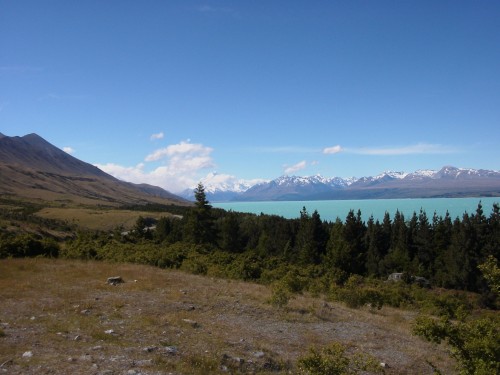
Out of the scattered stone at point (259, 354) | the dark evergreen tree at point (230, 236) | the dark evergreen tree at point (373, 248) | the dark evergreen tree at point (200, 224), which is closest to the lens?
the scattered stone at point (259, 354)

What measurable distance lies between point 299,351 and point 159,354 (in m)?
5.07

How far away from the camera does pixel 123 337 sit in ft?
40.7

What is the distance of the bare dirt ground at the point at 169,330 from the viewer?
1031cm

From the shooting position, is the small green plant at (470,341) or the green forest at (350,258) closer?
the small green plant at (470,341)

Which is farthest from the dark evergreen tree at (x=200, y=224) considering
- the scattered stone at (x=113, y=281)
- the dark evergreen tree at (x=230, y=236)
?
the scattered stone at (x=113, y=281)

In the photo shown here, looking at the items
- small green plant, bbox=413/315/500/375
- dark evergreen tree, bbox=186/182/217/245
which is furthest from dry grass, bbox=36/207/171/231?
small green plant, bbox=413/315/500/375

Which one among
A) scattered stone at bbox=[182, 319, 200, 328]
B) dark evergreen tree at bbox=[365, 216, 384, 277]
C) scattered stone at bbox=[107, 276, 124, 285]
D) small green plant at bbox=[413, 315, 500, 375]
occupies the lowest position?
dark evergreen tree at bbox=[365, 216, 384, 277]

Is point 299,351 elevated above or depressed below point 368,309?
above

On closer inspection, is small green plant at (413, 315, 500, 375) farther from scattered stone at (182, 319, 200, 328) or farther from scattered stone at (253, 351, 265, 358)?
scattered stone at (182, 319, 200, 328)

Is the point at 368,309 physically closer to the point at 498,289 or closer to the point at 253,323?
the point at 253,323

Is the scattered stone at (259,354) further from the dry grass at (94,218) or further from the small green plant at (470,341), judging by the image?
the dry grass at (94,218)

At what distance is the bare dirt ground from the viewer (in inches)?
406

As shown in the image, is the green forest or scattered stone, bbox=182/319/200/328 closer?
the green forest

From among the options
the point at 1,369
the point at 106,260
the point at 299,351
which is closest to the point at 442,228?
the point at 106,260
